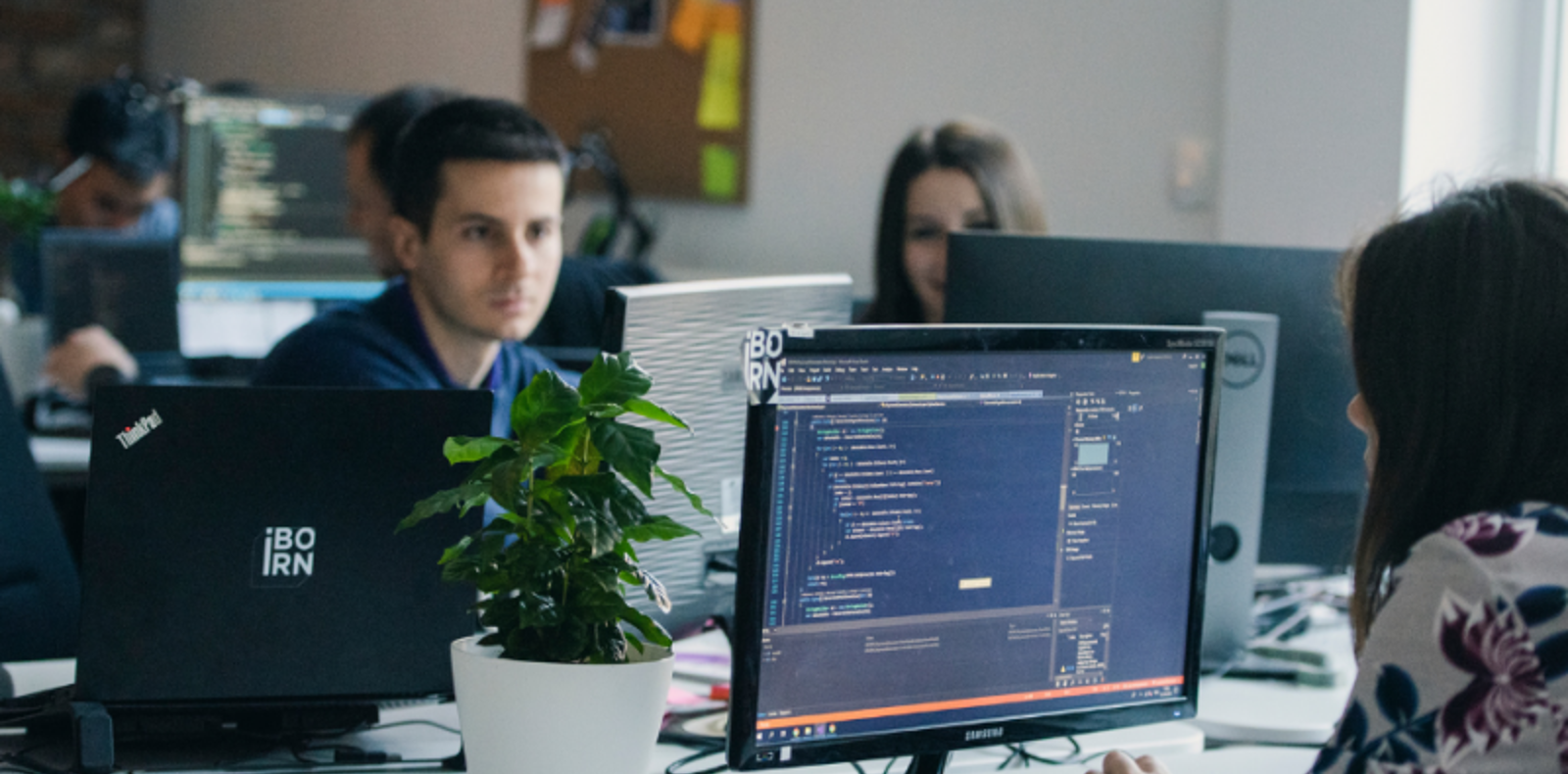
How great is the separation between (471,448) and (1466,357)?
0.66 m

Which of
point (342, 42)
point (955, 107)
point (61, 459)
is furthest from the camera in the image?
point (342, 42)

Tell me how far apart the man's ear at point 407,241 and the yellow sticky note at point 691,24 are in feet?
5.35

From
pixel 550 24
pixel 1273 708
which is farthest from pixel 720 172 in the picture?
pixel 1273 708

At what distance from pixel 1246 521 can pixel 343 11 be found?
419 centimetres

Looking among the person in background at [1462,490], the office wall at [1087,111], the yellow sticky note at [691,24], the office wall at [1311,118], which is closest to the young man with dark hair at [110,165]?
the office wall at [1087,111]

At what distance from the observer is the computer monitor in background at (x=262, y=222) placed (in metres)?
3.29

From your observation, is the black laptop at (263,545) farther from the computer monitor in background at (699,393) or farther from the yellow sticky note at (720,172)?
the yellow sticky note at (720,172)

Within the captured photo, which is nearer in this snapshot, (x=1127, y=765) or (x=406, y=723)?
(x=1127, y=765)

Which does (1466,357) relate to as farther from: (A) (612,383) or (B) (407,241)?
(B) (407,241)

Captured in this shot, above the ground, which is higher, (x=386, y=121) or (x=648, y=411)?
(x=386, y=121)

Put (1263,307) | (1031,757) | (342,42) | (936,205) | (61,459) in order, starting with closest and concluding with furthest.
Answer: (1031,757) < (1263,307) < (936,205) < (61,459) < (342,42)

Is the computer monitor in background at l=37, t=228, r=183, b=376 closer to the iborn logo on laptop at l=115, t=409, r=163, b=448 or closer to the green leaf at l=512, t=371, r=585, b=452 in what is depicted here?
the iborn logo on laptop at l=115, t=409, r=163, b=448

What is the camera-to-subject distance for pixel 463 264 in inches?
76.8

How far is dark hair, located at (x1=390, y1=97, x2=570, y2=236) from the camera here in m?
2.00
